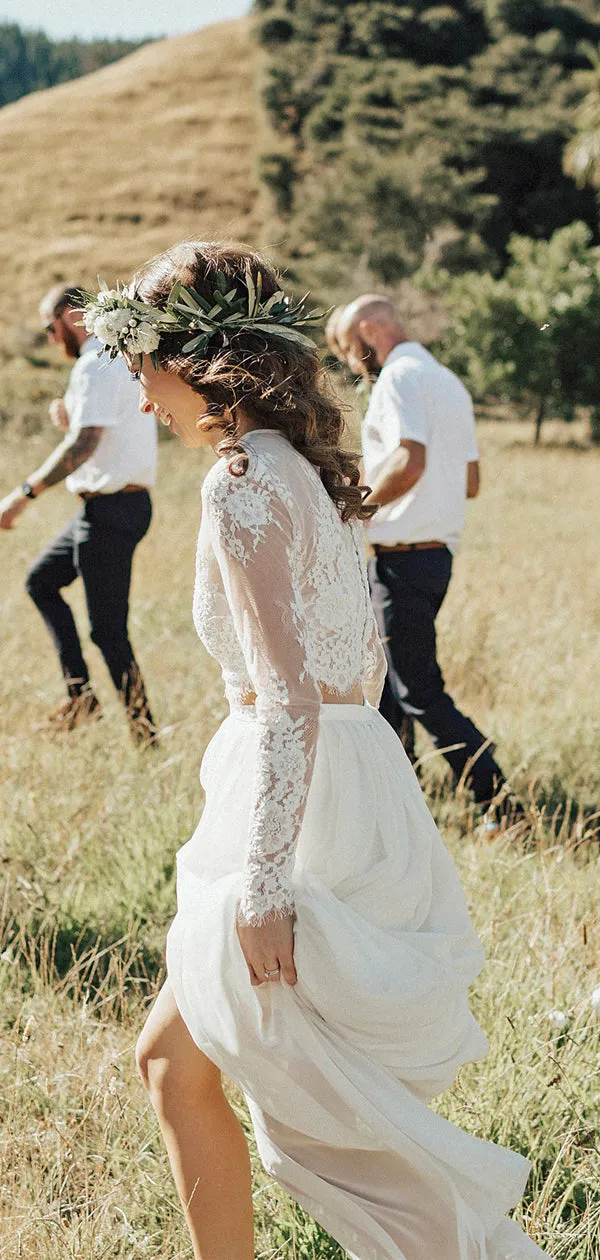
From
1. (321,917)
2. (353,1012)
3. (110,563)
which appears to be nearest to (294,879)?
(321,917)

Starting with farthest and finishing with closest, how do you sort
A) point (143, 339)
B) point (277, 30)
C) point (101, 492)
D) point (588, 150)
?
point (277, 30), point (588, 150), point (101, 492), point (143, 339)

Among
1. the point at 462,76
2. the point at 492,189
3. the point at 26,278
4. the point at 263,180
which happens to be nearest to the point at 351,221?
the point at 492,189

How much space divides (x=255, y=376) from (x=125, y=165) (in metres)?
71.6

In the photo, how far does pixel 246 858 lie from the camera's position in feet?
5.87

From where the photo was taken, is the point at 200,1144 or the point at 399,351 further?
the point at 399,351

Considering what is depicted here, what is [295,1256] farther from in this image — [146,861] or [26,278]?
[26,278]

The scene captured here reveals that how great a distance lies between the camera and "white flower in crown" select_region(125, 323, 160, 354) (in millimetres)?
2010

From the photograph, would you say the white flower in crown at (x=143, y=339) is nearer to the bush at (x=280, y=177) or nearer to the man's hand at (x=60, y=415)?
the man's hand at (x=60, y=415)

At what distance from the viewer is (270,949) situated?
5.81 ft

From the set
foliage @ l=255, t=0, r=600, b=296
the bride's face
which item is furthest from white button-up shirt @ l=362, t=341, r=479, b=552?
foliage @ l=255, t=0, r=600, b=296

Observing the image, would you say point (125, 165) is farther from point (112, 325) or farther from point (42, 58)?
point (112, 325)

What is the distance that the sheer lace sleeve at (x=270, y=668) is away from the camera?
1.77 metres

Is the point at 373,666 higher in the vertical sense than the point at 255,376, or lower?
lower

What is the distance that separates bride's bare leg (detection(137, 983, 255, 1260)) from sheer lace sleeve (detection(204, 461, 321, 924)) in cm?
34
